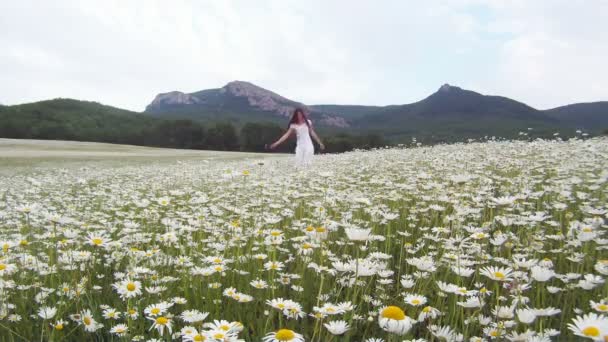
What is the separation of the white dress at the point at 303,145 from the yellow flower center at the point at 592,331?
1338 cm

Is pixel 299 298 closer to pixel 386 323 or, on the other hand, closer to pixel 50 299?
pixel 386 323

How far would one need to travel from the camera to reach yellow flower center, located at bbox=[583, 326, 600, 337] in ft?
4.59

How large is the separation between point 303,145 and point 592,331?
1369cm

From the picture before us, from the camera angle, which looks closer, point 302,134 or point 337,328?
point 337,328

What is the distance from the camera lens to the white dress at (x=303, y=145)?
1491cm

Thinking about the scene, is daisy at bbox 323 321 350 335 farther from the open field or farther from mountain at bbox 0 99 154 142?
mountain at bbox 0 99 154 142

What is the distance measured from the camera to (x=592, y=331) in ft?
4.68

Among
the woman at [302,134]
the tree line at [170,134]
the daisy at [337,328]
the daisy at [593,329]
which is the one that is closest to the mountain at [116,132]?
the tree line at [170,134]

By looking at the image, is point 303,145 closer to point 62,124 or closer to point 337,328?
point 337,328

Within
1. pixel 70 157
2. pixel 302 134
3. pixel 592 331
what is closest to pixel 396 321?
pixel 592 331

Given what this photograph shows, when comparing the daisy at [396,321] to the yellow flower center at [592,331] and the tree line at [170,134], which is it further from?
the tree line at [170,134]

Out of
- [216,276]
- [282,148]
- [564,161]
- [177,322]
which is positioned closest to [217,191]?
[216,276]

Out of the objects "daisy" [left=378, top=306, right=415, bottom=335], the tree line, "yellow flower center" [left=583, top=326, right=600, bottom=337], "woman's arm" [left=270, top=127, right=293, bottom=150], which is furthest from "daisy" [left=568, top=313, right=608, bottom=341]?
the tree line

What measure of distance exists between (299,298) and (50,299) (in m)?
2.00
